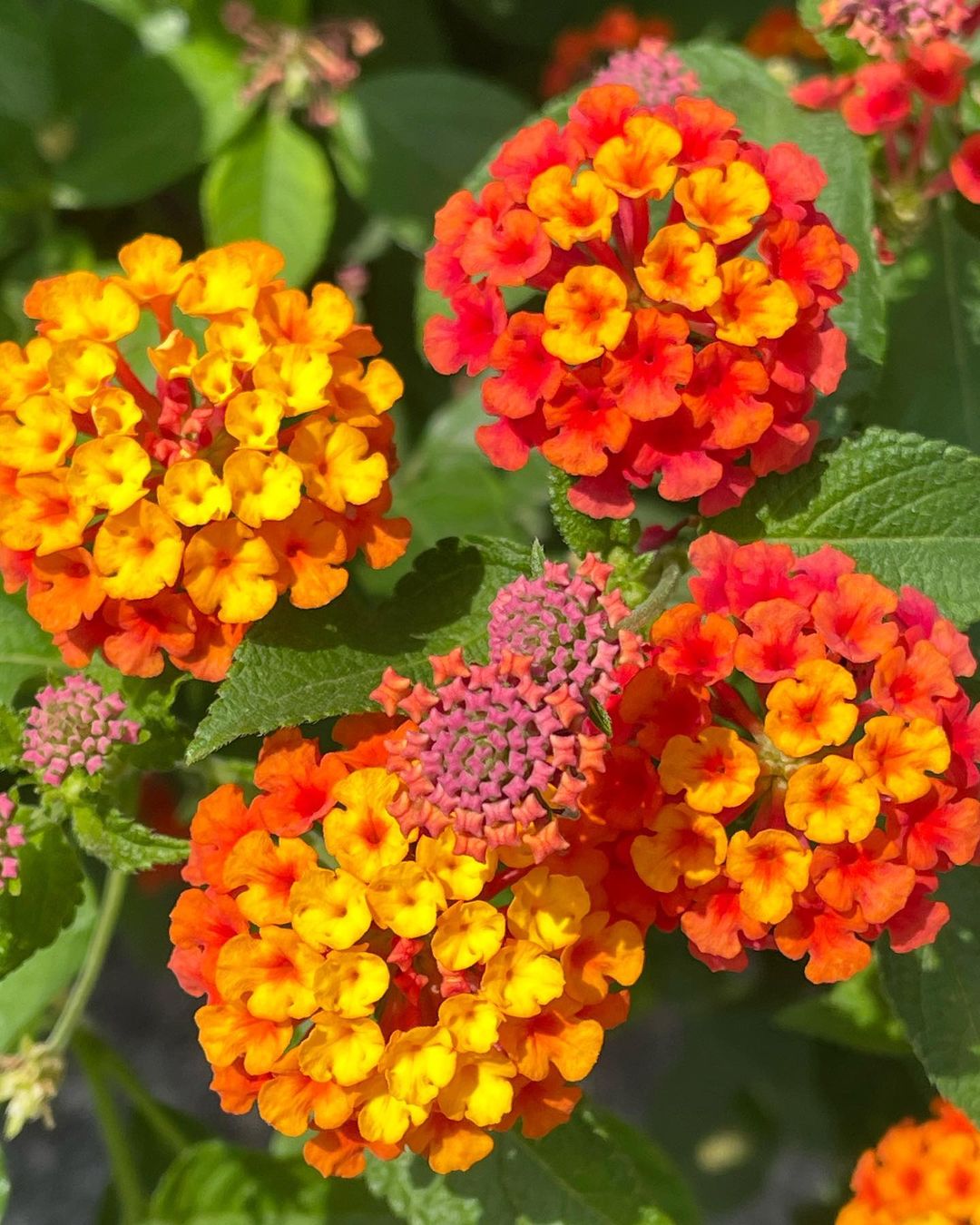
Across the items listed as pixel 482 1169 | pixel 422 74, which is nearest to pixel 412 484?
pixel 422 74

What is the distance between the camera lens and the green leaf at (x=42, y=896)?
120cm

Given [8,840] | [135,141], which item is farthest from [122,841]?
[135,141]

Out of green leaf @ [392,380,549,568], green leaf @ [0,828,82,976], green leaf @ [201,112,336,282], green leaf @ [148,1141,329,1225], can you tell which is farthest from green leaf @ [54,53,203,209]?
green leaf @ [148,1141,329,1225]

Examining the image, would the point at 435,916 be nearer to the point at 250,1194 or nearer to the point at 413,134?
the point at 250,1194

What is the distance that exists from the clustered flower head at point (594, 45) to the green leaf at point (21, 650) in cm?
122

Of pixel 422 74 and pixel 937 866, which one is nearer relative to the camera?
pixel 937 866

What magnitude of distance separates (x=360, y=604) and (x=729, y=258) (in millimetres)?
432

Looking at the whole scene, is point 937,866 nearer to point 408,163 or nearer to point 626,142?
point 626,142

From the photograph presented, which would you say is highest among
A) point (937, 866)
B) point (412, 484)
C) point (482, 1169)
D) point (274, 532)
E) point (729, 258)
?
point (729, 258)

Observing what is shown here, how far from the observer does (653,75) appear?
1450 mm

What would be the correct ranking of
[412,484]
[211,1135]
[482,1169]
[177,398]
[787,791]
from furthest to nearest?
[211,1135], [412,484], [482,1169], [177,398], [787,791]

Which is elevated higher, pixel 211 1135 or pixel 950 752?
pixel 950 752

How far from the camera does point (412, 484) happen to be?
177cm

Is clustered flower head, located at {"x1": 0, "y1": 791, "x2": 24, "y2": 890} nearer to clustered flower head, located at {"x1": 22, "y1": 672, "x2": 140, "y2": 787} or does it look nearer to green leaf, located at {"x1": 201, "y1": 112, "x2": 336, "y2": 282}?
clustered flower head, located at {"x1": 22, "y1": 672, "x2": 140, "y2": 787}
